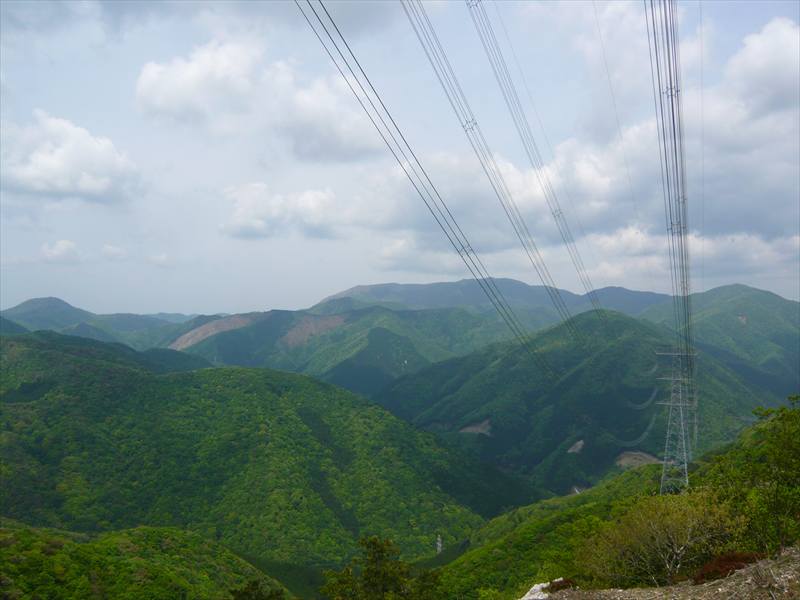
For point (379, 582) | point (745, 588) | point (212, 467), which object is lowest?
point (212, 467)

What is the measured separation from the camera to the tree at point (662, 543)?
101 feet

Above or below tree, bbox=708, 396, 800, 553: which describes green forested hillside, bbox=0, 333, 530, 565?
below

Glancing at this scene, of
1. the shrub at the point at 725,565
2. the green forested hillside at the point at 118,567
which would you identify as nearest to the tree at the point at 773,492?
the shrub at the point at 725,565

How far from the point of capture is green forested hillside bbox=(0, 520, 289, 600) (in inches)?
2434

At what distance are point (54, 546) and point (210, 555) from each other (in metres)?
34.9

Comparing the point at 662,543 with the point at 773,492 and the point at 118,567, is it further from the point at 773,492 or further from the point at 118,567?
the point at 118,567

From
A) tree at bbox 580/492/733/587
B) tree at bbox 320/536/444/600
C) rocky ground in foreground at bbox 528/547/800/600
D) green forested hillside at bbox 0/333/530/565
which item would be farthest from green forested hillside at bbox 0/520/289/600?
rocky ground in foreground at bbox 528/547/800/600

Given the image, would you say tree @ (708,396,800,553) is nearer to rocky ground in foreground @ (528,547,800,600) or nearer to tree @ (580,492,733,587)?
tree @ (580,492,733,587)

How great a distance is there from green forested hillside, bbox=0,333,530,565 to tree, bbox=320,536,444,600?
295 ft

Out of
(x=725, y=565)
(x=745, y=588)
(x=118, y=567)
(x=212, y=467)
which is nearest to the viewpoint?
(x=745, y=588)

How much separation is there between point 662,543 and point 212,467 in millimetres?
147336

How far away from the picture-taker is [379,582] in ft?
154

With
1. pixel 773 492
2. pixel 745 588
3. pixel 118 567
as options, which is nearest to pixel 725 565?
pixel 745 588

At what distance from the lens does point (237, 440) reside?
6663 inches
